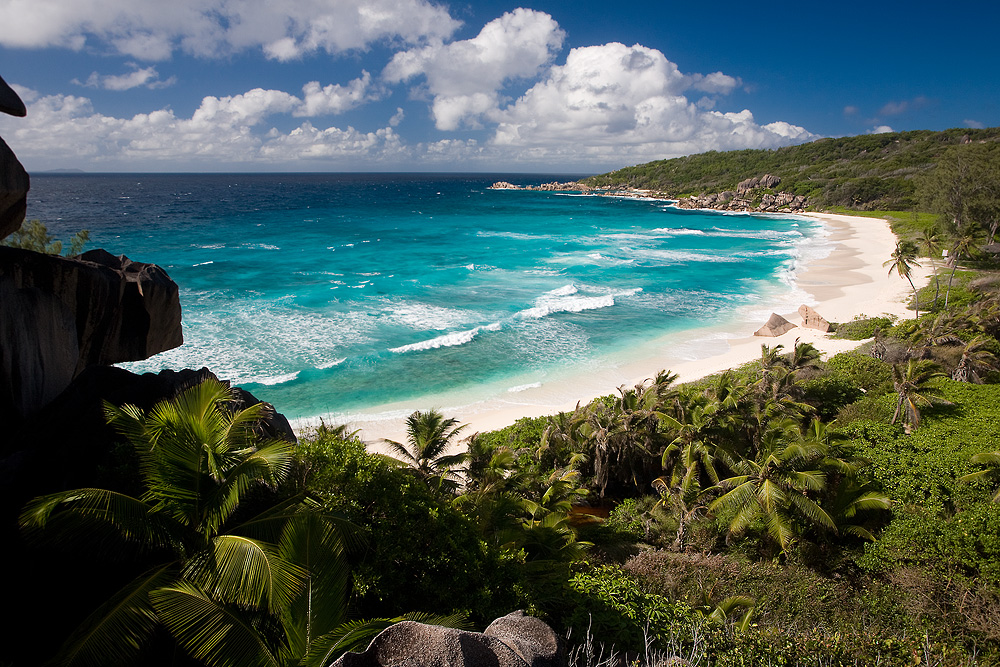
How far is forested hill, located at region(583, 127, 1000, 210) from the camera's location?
10112 centimetres

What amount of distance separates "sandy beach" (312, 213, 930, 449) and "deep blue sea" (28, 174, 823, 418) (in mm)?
1308

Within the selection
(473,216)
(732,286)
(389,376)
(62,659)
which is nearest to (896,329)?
(732,286)

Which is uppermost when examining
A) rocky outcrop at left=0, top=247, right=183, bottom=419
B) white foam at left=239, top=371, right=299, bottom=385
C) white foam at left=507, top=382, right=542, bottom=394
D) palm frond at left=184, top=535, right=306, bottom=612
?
rocky outcrop at left=0, top=247, right=183, bottom=419

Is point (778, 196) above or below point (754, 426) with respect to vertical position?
above

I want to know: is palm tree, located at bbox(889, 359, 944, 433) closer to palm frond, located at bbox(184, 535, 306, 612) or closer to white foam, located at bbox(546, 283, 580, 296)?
palm frond, located at bbox(184, 535, 306, 612)

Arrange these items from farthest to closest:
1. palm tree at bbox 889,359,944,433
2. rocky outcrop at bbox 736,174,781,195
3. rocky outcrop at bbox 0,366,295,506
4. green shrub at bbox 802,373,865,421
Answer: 1. rocky outcrop at bbox 736,174,781,195
2. green shrub at bbox 802,373,865,421
3. palm tree at bbox 889,359,944,433
4. rocky outcrop at bbox 0,366,295,506

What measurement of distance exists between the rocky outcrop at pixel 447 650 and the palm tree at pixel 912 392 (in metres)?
17.6

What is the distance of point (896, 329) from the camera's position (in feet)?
98.1

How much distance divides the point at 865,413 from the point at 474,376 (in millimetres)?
18521

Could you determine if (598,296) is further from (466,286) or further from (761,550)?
(761,550)

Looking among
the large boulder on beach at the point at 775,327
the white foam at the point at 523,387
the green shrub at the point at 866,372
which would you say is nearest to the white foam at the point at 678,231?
the large boulder on beach at the point at 775,327

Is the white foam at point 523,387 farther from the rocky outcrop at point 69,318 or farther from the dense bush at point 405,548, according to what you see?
the dense bush at point 405,548

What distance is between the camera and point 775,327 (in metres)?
33.5

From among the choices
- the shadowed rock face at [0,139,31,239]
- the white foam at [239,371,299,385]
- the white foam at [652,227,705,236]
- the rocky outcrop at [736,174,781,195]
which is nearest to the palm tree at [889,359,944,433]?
the shadowed rock face at [0,139,31,239]
